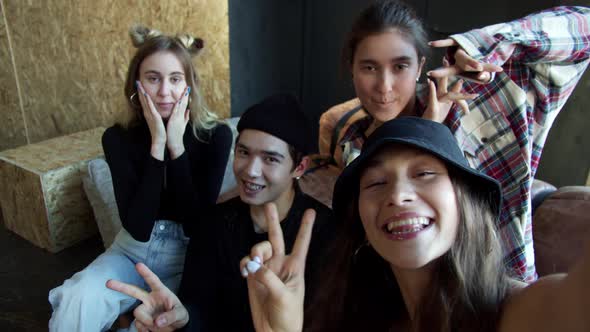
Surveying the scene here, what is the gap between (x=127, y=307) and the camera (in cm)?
173

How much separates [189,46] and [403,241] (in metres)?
1.51

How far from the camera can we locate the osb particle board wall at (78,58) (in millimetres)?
3215

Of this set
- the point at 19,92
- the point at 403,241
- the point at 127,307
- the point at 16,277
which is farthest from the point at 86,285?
the point at 19,92

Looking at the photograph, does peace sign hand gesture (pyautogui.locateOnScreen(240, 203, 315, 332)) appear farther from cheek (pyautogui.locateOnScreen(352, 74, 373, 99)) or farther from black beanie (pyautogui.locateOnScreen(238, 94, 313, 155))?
cheek (pyautogui.locateOnScreen(352, 74, 373, 99))

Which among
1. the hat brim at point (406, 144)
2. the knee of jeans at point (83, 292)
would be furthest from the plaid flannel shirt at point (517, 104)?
the knee of jeans at point (83, 292)

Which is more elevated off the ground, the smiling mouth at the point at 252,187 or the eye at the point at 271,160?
the eye at the point at 271,160

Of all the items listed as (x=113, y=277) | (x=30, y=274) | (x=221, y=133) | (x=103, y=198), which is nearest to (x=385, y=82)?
(x=221, y=133)

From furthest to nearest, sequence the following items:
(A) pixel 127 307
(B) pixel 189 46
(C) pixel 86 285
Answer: (B) pixel 189 46 → (A) pixel 127 307 → (C) pixel 86 285

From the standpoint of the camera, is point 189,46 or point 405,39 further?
point 189,46

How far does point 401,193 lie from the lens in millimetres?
928

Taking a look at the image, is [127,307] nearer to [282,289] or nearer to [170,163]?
[170,163]

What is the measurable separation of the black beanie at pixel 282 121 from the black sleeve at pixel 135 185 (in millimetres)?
419

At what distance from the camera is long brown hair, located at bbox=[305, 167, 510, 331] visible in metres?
0.92

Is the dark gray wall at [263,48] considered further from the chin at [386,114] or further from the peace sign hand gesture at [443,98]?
the peace sign hand gesture at [443,98]
